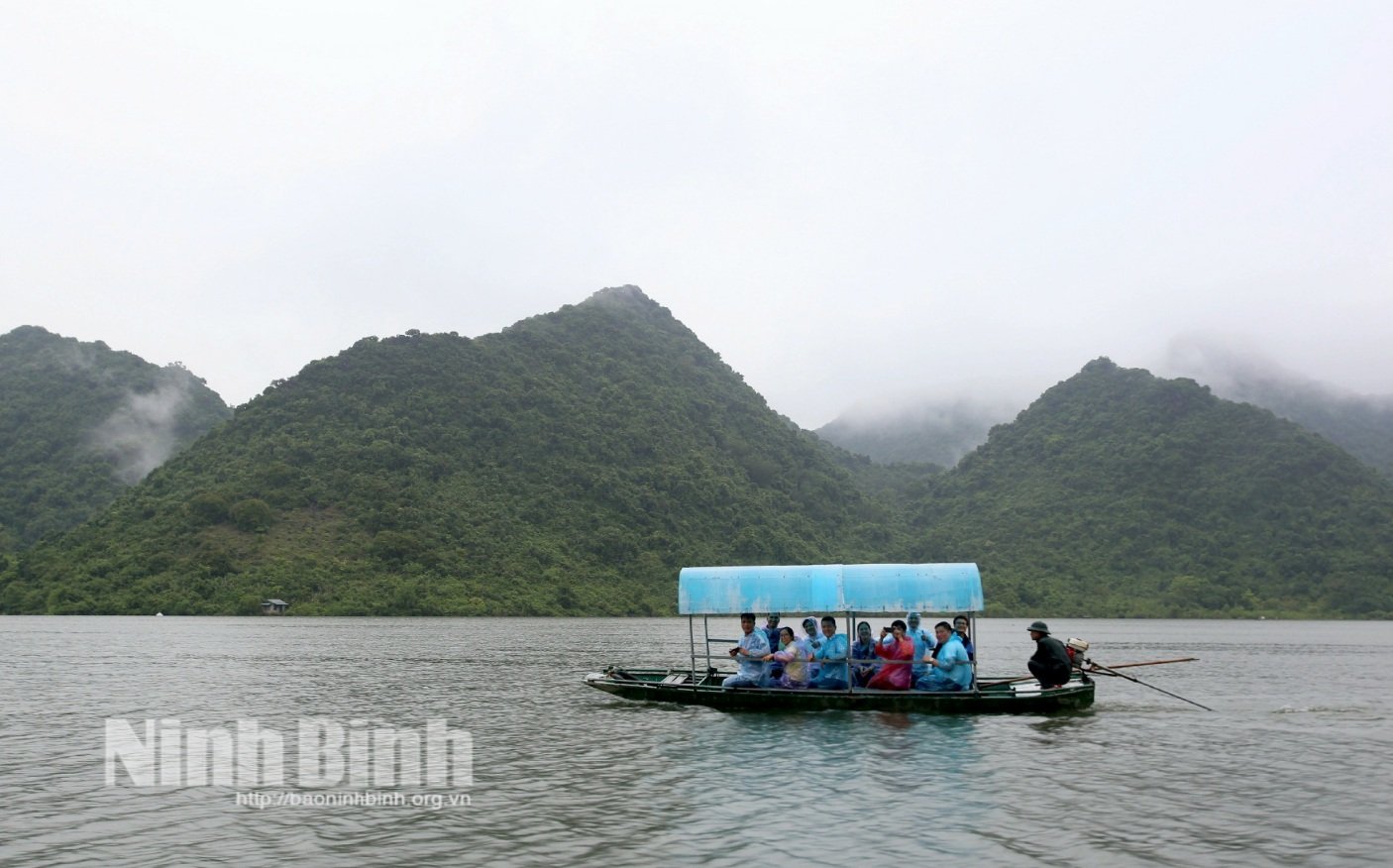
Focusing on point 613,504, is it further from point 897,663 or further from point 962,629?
point 897,663

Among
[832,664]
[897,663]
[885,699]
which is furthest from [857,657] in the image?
[885,699]

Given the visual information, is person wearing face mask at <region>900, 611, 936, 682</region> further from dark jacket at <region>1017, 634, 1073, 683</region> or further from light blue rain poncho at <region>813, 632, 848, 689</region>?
dark jacket at <region>1017, 634, 1073, 683</region>

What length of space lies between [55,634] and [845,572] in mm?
47581

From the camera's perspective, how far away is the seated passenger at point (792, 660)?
76.1 feet

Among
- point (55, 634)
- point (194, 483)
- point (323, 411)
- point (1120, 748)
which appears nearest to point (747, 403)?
point (323, 411)

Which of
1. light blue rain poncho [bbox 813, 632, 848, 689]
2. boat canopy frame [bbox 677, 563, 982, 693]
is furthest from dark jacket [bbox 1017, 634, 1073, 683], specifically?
light blue rain poncho [bbox 813, 632, 848, 689]

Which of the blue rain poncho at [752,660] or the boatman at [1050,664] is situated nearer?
the boatman at [1050,664]

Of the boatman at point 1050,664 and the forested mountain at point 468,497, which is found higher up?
the forested mountain at point 468,497

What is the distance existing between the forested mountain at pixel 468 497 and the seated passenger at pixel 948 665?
65153 millimetres

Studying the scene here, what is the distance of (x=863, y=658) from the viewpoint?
23.5m

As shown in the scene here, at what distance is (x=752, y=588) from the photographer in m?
23.1

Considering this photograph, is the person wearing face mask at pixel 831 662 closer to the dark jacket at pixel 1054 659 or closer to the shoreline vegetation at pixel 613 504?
the dark jacket at pixel 1054 659

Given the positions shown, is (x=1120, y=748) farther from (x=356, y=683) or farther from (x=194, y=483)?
(x=194, y=483)

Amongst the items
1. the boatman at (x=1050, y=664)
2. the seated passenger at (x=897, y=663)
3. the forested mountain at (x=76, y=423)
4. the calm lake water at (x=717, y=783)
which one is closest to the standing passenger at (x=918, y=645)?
the seated passenger at (x=897, y=663)
